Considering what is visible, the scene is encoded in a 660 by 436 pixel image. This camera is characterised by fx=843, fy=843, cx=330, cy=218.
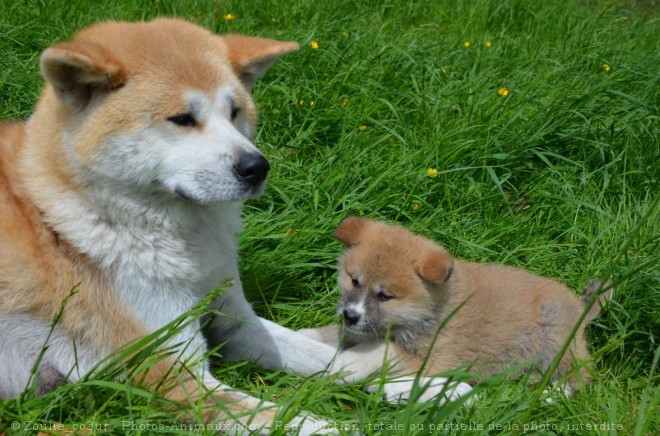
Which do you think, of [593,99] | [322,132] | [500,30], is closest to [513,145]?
[593,99]

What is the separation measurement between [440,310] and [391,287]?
0.27m

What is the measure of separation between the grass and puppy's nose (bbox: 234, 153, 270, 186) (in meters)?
0.81

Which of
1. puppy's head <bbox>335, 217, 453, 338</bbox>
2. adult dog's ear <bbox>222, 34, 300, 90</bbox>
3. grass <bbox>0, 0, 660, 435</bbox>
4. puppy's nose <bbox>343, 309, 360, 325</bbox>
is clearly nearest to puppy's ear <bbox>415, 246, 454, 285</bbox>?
puppy's head <bbox>335, 217, 453, 338</bbox>

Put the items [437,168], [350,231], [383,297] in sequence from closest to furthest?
[383,297]
[350,231]
[437,168]

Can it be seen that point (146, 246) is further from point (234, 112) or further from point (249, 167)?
point (234, 112)

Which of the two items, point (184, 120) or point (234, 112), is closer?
point (184, 120)

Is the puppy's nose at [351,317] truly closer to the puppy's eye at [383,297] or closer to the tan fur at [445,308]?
the tan fur at [445,308]

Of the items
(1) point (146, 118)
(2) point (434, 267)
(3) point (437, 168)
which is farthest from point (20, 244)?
(3) point (437, 168)

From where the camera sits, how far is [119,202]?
320 cm

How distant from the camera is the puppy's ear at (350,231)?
3791 mm

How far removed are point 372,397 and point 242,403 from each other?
19.2 inches

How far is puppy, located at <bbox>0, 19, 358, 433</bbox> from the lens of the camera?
3.09m

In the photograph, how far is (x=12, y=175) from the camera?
330 cm

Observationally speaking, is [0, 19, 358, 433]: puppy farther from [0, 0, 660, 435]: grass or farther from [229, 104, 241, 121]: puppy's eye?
[0, 0, 660, 435]: grass
